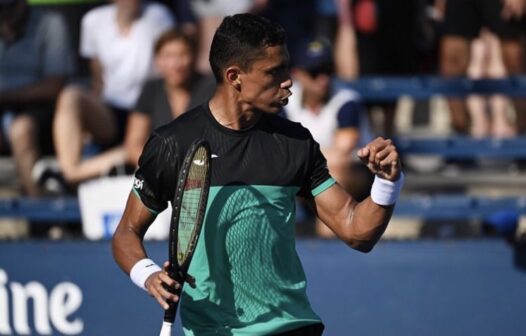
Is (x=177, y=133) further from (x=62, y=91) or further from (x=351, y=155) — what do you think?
(x=62, y=91)

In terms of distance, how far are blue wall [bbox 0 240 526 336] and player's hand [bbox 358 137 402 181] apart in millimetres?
2496

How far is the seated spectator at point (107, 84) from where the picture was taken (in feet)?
28.4

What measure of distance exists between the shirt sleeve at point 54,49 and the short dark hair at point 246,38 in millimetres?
4752

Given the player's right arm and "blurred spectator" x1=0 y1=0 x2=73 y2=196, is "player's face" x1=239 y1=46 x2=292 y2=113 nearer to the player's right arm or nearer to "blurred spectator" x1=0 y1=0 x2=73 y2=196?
the player's right arm

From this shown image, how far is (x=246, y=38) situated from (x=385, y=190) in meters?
0.70

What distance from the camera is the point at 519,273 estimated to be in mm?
6738

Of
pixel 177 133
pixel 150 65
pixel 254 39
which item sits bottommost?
pixel 150 65

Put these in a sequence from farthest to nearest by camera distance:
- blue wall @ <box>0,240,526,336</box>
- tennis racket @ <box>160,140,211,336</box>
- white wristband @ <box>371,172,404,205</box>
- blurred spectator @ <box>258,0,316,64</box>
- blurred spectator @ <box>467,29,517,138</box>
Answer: blurred spectator @ <box>467,29,517,138</box> < blurred spectator @ <box>258,0,316,64</box> < blue wall @ <box>0,240,526,336</box> < white wristband @ <box>371,172,404,205</box> < tennis racket @ <box>160,140,211,336</box>

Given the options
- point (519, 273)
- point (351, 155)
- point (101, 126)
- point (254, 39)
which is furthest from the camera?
point (101, 126)

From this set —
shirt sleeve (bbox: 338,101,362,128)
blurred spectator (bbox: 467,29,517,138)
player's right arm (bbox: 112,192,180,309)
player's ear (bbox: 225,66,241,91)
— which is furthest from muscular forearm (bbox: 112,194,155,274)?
blurred spectator (bbox: 467,29,517,138)

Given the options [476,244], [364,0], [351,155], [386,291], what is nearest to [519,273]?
[476,244]

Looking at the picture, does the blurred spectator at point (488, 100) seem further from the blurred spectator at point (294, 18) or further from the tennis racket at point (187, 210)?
the tennis racket at point (187, 210)

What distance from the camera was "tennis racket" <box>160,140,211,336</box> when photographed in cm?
428

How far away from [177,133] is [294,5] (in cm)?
526
